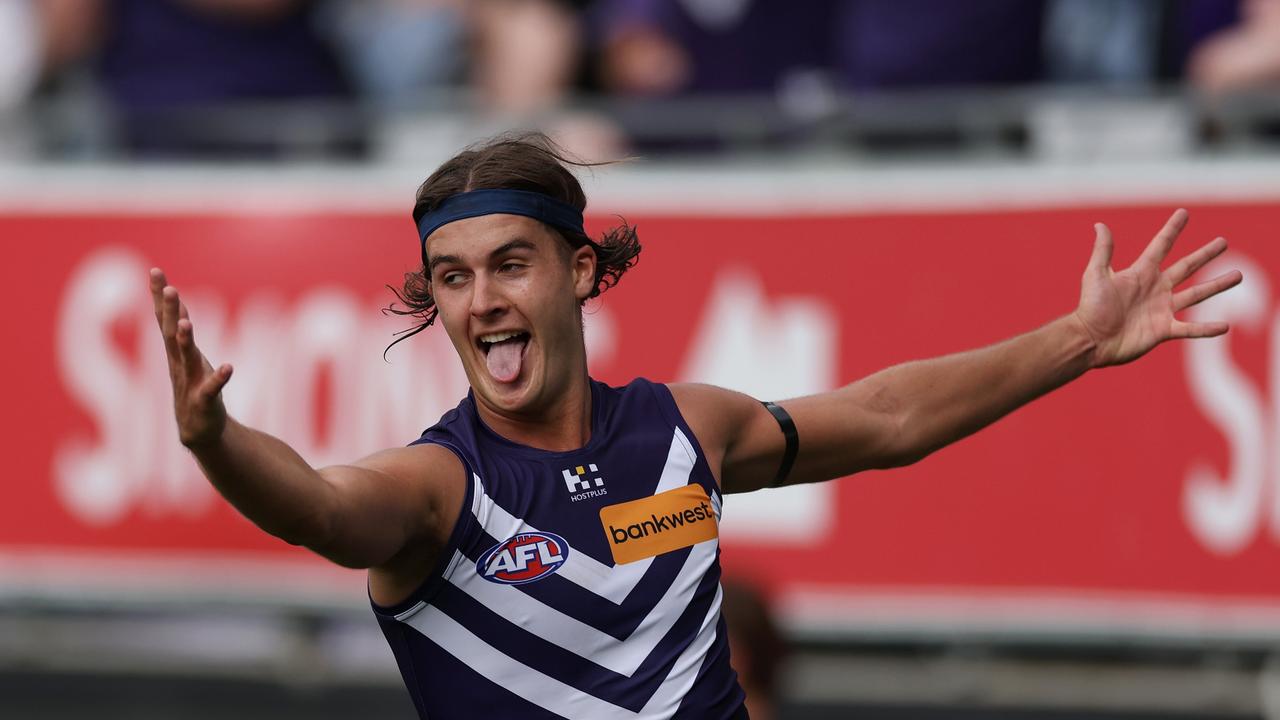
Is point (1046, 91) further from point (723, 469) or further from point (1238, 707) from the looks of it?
point (723, 469)

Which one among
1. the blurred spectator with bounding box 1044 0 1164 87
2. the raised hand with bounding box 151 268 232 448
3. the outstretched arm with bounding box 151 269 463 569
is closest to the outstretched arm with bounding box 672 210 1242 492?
the outstretched arm with bounding box 151 269 463 569

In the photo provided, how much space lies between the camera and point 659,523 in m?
4.08

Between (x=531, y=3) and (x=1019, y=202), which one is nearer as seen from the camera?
(x=1019, y=202)

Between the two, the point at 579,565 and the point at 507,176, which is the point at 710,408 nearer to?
the point at 579,565

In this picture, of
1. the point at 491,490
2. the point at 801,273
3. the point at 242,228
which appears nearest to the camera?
the point at 491,490

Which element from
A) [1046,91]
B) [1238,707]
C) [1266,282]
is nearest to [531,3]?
[1046,91]

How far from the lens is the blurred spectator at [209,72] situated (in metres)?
9.18

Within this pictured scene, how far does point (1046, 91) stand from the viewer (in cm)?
828

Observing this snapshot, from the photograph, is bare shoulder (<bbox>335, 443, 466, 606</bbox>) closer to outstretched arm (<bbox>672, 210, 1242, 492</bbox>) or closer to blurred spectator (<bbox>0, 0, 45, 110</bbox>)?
outstretched arm (<bbox>672, 210, 1242, 492</bbox>)

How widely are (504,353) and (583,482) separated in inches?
13.0

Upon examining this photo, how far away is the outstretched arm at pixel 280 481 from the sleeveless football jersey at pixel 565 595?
18 centimetres

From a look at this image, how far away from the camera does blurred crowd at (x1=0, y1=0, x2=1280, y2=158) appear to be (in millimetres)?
8359

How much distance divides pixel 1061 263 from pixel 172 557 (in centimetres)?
428

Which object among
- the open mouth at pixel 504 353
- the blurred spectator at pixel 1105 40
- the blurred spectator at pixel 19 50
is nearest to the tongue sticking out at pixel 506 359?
the open mouth at pixel 504 353
